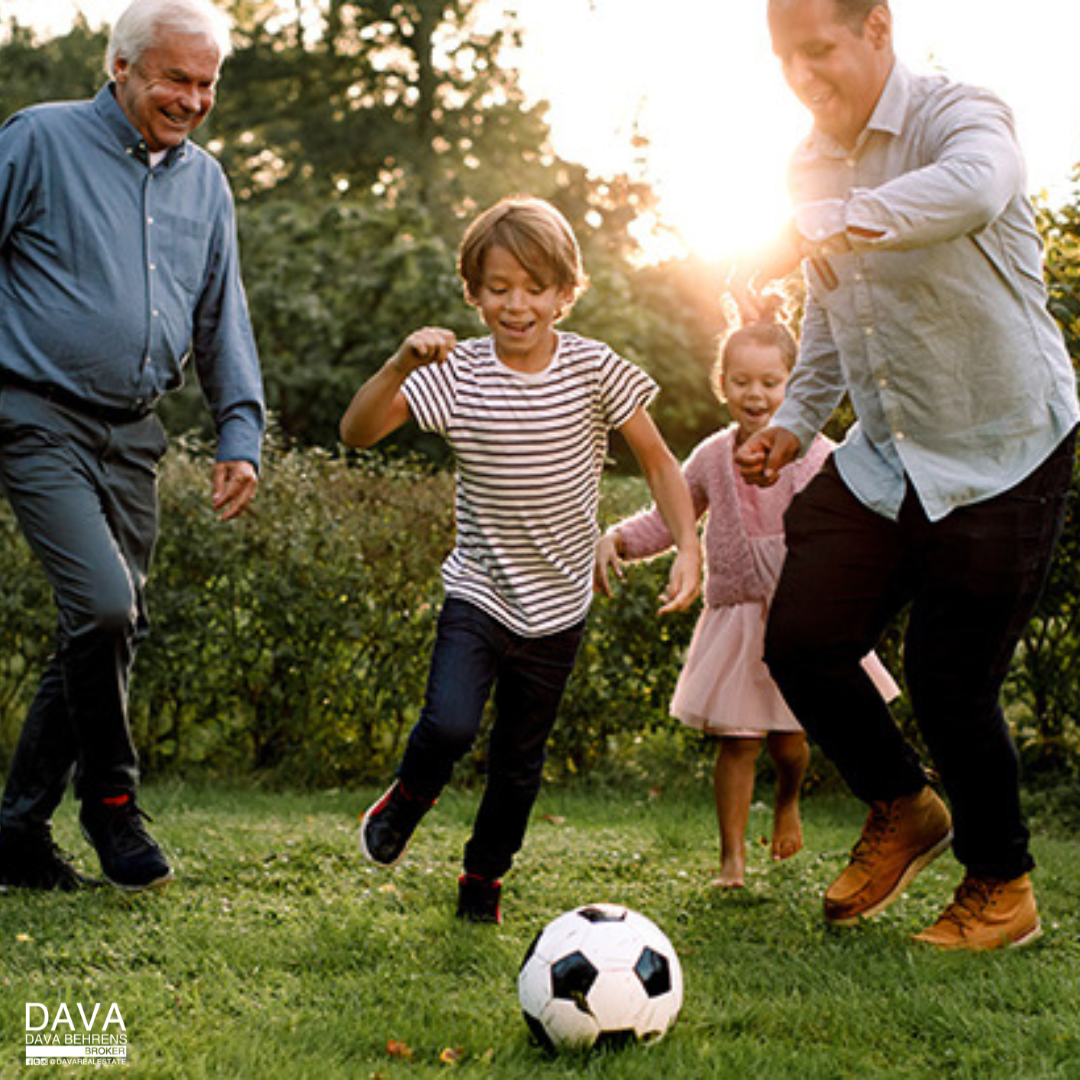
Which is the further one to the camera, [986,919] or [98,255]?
[98,255]

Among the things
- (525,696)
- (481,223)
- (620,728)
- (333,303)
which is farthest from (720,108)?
Answer: (333,303)

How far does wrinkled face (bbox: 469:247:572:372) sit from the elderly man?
2.78 feet

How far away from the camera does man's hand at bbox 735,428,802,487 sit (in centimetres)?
381

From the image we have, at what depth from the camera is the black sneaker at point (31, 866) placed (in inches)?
164

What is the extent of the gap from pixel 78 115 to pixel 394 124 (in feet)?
82.1

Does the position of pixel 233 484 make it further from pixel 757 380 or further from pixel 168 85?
pixel 757 380

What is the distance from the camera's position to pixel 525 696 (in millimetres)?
3926

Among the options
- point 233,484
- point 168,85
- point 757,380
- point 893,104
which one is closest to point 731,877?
point 757,380

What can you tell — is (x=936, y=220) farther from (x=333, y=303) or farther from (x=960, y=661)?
(x=333, y=303)

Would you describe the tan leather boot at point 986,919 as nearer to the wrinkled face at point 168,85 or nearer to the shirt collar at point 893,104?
the shirt collar at point 893,104

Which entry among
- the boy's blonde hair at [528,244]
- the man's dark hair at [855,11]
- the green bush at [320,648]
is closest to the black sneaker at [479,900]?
the boy's blonde hair at [528,244]

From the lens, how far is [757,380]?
4.71 m

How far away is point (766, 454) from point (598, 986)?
154 cm

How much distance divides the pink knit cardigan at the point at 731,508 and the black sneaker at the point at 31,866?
2040mm
